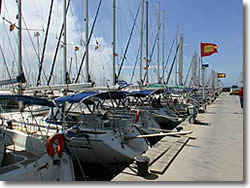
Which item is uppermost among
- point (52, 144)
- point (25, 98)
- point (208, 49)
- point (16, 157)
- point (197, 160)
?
point (208, 49)

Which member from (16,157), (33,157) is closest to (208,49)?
(33,157)

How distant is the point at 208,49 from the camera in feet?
50.2

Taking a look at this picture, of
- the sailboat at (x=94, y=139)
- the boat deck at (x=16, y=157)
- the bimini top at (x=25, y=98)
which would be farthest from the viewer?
the sailboat at (x=94, y=139)

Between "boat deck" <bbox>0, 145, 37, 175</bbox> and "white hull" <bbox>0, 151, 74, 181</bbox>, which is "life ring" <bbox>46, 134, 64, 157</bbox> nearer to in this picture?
"white hull" <bbox>0, 151, 74, 181</bbox>

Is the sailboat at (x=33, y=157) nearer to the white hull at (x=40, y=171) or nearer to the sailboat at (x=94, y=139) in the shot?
the white hull at (x=40, y=171)

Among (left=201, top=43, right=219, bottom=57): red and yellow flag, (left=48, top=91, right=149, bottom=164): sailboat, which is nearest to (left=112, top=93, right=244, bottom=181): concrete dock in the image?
(left=48, top=91, right=149, bottom=164): sailboat

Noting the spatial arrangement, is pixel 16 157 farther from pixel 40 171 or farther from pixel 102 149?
pixel 102 149

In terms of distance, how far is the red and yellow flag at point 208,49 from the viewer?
15.1m

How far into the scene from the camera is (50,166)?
15.5ft

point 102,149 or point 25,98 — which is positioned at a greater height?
point 25,98

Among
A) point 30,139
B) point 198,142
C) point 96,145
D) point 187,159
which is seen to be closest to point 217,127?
point 198,142

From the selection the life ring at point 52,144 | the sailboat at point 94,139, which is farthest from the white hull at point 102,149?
the life ring at point 52,144

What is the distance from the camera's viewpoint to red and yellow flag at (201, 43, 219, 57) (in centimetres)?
1515

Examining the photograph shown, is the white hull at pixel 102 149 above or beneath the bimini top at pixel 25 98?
beneath
